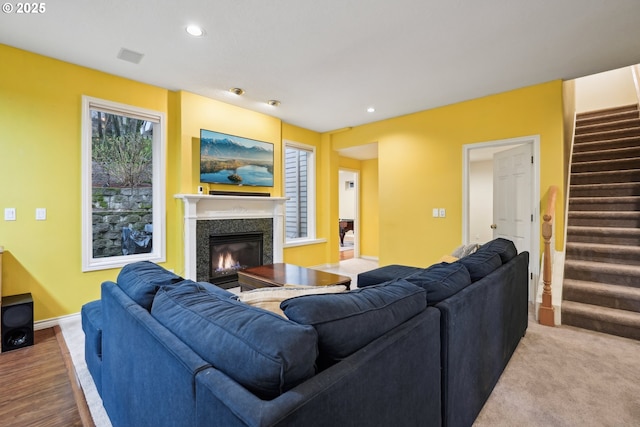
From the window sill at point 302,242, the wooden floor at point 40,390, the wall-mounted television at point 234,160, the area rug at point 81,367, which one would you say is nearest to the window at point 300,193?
the window sill at point 302,242

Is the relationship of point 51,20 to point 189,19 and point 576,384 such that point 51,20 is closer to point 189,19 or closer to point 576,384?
point 189,19

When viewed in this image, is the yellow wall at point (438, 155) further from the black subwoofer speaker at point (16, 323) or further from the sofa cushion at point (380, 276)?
the black subwoofer speaker at point (16, 323)

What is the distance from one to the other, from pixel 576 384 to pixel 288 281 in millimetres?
2223

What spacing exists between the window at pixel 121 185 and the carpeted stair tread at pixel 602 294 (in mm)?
4690

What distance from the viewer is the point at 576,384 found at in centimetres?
195

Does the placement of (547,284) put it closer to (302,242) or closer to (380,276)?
(380,276)

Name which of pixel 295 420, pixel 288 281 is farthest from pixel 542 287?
pixel 295 420

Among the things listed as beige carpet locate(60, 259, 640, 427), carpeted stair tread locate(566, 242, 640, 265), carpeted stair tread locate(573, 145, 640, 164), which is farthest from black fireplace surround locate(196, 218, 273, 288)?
carpeted stair tread locate(573, 145, 640, 164)

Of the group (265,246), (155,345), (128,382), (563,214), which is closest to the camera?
(155,345)

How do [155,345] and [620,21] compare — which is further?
[620,21]

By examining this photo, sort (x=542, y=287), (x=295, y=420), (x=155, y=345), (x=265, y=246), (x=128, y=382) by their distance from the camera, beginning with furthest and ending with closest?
(x=265, y=246) < (x=542, y=287) < (x=128, y=382) < (x=155, y=345) < (x=295, y=420)

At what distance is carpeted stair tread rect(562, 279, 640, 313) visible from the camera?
2.80 m

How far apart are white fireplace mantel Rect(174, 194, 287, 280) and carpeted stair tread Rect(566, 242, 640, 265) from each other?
385 centimetres

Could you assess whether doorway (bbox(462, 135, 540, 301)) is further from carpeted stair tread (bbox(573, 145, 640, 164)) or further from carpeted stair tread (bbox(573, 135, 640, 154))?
carpeted stair tread (bbox(573, 135, 640, 154))
